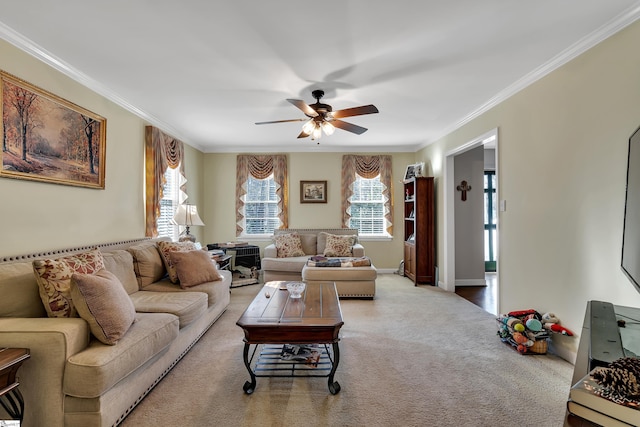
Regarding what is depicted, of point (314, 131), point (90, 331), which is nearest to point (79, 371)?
point (90, 331)

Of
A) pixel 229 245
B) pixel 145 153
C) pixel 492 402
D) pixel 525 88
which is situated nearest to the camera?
pixel 492 402

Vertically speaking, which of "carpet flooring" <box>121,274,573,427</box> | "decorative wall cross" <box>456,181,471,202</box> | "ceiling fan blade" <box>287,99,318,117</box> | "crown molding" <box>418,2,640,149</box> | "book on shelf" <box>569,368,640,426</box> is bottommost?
"carpet flooring" <box>121,274,573,427</box>

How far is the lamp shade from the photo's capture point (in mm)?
4457

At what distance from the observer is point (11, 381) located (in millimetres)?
1537

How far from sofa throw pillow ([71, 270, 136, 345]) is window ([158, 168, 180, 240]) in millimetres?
2786

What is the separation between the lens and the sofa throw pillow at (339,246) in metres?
5.44

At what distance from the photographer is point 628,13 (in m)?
2.01

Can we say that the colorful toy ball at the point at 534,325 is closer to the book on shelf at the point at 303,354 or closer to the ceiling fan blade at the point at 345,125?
the book on shelf at the point at 303,354

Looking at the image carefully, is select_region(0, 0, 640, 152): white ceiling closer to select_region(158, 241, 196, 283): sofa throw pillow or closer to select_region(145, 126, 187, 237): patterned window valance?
select_region(145, 126, 187, 237): patterned window valance

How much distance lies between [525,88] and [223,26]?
9.42 ft

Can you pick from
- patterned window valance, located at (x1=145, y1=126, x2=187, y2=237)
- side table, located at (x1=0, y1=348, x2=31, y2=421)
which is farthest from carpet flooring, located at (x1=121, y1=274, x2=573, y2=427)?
patterned window valance, located at (x1=145, y1=126, x2=187, y2=237)

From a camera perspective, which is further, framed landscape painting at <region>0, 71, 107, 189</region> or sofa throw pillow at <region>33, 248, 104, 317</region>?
framed landscape painting at <region>0, 71, 107, 189</region>

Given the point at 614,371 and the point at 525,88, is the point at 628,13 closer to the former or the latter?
the point at 525,88

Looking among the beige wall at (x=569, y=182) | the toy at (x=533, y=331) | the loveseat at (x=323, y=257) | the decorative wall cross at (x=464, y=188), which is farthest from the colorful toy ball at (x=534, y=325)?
the decorative wall cross at (x=464, y=188)
